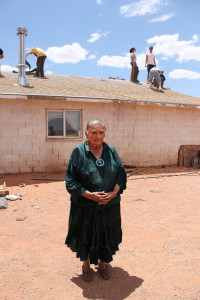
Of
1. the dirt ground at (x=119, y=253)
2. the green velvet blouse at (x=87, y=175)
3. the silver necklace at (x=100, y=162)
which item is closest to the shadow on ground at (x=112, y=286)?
the dirt ground at (x=119, y=253)

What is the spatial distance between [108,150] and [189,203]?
414cm

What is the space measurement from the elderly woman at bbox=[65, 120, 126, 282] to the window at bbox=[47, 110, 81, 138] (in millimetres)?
8077

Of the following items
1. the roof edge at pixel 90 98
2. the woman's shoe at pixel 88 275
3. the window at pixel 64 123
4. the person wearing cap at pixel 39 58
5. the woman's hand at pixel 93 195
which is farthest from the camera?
the person wearing cap at pixel 39 58

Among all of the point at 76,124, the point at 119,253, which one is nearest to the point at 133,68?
the point at 76,124

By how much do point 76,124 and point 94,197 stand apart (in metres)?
8.70

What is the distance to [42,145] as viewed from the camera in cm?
1080

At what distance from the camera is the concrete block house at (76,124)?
10.3 m

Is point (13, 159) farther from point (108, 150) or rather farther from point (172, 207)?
point (108, 150)

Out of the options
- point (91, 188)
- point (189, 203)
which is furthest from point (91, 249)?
point (189, 203)

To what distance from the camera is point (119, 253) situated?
12.8 ft

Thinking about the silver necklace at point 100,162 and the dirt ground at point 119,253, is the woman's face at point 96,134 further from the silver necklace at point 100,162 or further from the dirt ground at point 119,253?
the dirt ground at point 119,253

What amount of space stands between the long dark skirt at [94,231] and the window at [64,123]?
8.20m

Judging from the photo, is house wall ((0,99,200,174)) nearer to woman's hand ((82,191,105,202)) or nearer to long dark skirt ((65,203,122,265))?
long dark skirt ((65,203,122,265))

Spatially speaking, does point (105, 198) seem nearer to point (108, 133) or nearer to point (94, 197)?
point (94, 197)
